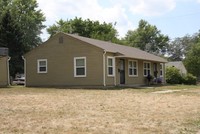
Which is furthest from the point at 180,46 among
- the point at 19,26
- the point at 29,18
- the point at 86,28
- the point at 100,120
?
the point at 100,120

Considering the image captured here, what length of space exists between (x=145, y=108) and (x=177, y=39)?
108579 millimetres

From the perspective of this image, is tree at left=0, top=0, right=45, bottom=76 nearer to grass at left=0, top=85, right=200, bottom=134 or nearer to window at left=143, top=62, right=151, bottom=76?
window at left=143, top=62, right=151, bottom=76

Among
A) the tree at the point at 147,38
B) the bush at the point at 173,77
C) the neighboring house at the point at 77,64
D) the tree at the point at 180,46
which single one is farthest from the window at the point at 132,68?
the tree at the point at 180,46

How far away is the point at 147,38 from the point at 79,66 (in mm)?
68340

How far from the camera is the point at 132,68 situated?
108ft

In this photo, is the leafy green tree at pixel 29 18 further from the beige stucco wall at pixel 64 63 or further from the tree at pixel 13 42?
the beige stucco wall at pixel 64 63

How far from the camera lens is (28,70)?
3238 cm

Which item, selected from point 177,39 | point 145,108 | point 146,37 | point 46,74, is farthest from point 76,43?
point 177,39

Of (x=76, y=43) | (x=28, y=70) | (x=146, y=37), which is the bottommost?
(x=28, y=70)

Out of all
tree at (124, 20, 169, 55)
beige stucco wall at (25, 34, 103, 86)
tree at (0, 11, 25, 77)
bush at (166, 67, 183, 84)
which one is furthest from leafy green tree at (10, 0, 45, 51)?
tree at (124, 20, 169, 55)

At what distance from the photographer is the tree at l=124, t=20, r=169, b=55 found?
96.3 metres

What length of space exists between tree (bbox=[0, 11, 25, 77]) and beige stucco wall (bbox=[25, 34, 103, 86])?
1794 cm

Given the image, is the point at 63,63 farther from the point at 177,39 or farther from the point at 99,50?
the point at 177,39

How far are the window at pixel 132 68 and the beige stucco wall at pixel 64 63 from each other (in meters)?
4.80
